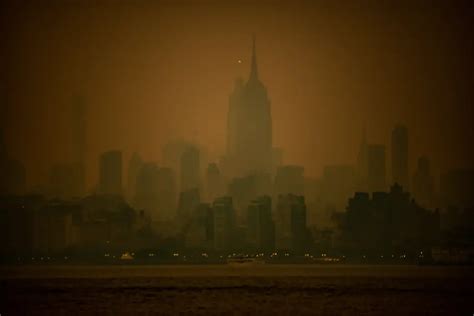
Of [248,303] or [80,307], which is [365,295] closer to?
[248,303]

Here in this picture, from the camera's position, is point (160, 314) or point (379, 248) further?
point (379, 248)

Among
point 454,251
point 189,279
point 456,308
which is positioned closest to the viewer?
point 456,308

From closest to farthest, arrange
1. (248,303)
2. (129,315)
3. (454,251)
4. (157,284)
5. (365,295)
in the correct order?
(129,315), (248,303), (365,295), (157,284), (454,251)

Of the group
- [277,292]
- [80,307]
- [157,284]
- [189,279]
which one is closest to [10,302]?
[80,307]

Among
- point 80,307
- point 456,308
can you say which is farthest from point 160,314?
point 456,308

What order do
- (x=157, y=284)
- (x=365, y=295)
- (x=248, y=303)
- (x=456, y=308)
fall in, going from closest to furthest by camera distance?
(x=456, y=308) < (x=248, y=303) < (x=365, y=295) < (x=157, y=284)

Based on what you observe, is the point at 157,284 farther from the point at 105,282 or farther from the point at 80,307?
the point at 80,307

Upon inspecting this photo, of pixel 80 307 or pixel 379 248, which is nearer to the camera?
pixel 80 307

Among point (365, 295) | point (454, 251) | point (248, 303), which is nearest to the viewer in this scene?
point (248, 303)
